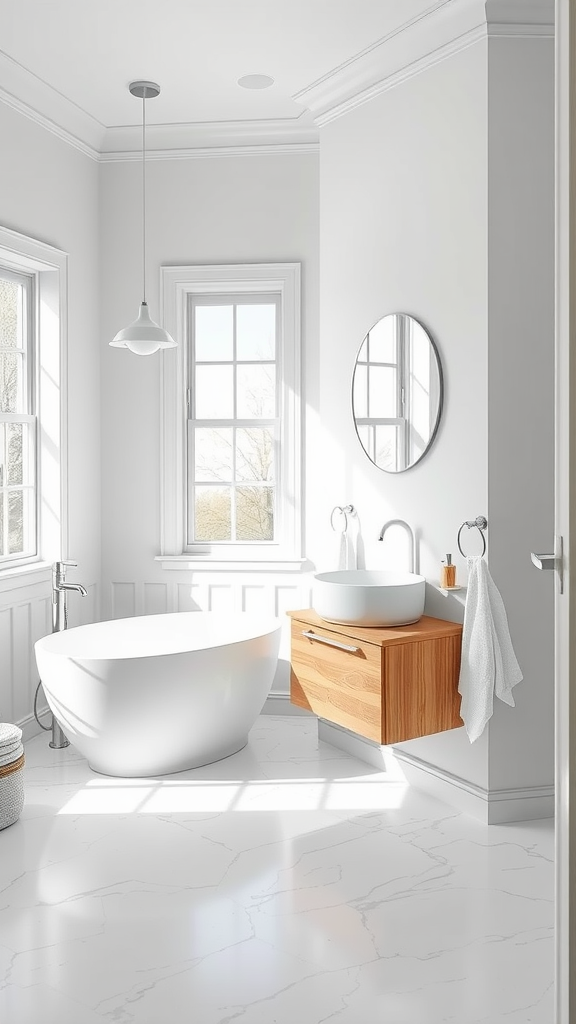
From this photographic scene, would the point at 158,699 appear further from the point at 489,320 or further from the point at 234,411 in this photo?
the point at 489,320

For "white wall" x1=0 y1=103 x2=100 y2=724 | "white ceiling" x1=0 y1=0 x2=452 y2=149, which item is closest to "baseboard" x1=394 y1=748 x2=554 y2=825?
"white wall" x1=0 y1=103 x2=100 y2=724

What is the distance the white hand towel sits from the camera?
3.17m

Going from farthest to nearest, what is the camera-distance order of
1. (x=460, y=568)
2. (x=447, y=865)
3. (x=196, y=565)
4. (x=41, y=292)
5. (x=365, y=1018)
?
(x=196, y=565), (x=41, y=292), (x=460, y=568), (x=447, y=865), (x=365, y=1018)

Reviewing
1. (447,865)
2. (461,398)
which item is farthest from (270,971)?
(461,398)

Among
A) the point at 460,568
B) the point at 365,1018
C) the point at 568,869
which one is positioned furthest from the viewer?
the point at 460,568

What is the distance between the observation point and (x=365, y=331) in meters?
3.93

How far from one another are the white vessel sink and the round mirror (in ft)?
1.90

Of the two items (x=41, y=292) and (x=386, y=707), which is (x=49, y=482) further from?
(x=386, y=707)

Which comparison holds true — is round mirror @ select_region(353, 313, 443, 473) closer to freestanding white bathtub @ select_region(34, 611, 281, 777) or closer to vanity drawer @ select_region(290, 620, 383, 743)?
vanity drawer @ select_region(290, 620, 383, 743)

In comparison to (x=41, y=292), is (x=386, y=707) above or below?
below

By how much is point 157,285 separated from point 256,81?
118 cm

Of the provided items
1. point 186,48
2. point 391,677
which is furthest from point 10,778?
point 186,48

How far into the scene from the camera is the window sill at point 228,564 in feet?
15.4

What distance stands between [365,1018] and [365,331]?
270 cm
